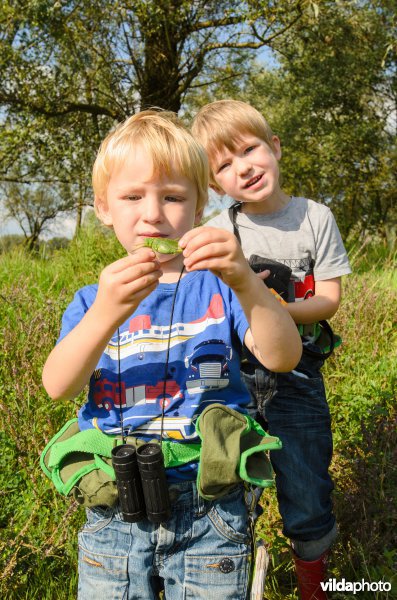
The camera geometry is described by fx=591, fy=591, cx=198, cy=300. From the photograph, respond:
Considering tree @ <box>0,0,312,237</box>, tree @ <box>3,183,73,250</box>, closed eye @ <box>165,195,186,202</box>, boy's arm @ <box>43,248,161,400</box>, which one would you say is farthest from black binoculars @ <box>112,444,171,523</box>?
tree @ <box>3,183,73,250</box>

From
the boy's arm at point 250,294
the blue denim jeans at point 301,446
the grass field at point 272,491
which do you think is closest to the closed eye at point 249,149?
the blue denim jeans at point 301,446

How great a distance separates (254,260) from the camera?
235 cm

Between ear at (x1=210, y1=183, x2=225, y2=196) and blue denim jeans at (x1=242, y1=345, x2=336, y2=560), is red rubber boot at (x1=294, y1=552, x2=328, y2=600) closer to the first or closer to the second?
blue denim jeans at (x1=242, y1=345, x2=336, y2=560)

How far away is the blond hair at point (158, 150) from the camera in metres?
1.66

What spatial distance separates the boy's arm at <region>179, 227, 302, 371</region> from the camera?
1420 mm

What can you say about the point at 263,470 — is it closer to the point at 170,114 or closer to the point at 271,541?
the point at 170,114

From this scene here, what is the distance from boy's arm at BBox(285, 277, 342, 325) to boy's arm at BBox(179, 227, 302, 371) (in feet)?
2.03

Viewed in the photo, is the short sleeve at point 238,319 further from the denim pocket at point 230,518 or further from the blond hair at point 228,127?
the blond hair at point 228,127

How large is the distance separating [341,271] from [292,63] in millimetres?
9926

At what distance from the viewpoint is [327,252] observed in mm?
2449

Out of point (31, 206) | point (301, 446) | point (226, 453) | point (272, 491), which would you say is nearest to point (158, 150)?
point (226, 453)

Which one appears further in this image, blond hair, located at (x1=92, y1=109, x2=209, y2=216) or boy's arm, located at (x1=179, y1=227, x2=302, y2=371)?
blond hair, located at (x1=92, y1=109, x2=209, y2=216)

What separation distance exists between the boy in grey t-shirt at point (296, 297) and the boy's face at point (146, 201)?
75 cm


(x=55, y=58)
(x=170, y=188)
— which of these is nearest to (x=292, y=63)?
(x=55, y=58)
